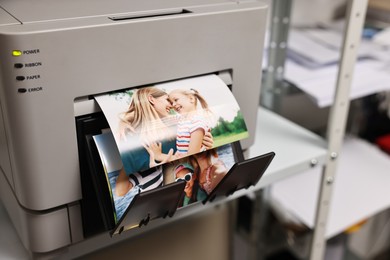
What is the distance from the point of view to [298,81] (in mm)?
934

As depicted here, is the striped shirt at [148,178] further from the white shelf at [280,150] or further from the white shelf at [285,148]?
the white shelf at [285,148]

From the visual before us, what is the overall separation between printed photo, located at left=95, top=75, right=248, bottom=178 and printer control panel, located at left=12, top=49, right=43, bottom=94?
7cm

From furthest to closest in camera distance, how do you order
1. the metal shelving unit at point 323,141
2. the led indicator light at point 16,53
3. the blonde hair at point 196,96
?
the metal shelving unit at point 323,141 < the blonde hair at point 196,96 < the led indicator light at point 16,53

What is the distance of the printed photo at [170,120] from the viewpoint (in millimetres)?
457

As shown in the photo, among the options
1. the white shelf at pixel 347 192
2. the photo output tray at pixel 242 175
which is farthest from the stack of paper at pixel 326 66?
the photo output tray at pixel 242 175

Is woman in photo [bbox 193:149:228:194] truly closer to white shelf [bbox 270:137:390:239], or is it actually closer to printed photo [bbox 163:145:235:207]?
printed photo [bbox 163:145:235:207]

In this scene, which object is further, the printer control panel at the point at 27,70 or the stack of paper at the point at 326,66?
the stack of paper at the point at 326,66

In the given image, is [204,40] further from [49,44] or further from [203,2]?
[49,44]

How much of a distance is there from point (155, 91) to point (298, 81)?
514 mm

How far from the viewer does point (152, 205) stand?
1.54 feet

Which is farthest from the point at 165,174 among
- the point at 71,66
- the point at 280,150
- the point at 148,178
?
the point at 280,150

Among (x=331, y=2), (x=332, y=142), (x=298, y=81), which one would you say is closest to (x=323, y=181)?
(x=332, y=142)

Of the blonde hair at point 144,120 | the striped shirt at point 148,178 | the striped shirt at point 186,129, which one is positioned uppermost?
the blonde hair at point 144,120

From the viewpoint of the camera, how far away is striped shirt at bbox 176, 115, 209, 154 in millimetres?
484
